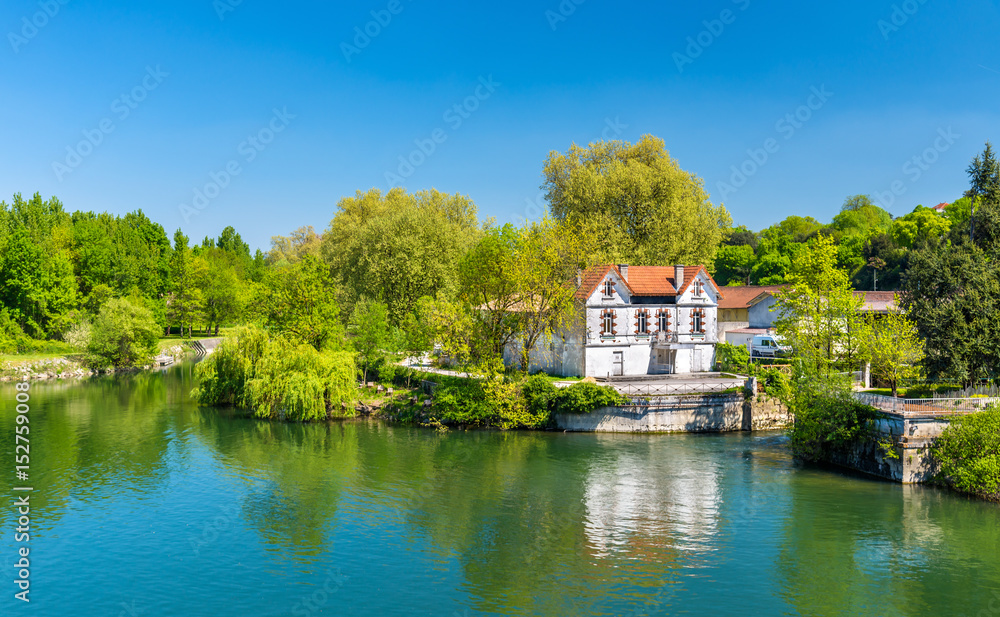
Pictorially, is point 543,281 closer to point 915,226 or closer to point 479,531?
point 479,531

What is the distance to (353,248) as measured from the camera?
75000 mm

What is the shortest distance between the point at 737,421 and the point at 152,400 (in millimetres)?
45907

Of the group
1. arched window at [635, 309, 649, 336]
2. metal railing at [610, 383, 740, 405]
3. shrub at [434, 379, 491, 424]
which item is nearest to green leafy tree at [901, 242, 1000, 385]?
metal railing at [610, 383, 740, 405]

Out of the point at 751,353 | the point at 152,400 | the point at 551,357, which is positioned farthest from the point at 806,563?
the point at 152,400

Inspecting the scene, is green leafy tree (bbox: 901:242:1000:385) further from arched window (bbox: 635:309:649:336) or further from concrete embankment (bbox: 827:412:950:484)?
arched window (bbox: 635:309:649:336)

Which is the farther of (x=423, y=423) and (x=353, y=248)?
(x=353, y=248)

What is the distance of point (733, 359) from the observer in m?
55.8

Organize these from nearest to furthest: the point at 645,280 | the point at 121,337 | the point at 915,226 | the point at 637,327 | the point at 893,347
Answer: the point at 893,347, the point at 637,327, the point at 645,280, the point at 121,337, the point at 915,226

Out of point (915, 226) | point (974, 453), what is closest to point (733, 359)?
point (974, 453)

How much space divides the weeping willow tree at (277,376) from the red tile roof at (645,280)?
18.7m

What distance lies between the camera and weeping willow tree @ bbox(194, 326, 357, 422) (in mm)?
47906

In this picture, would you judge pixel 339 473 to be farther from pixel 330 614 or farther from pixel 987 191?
pixel 987 191

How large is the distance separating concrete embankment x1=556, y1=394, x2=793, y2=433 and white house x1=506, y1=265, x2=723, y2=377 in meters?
7.46

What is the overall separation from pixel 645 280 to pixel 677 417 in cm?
1362
